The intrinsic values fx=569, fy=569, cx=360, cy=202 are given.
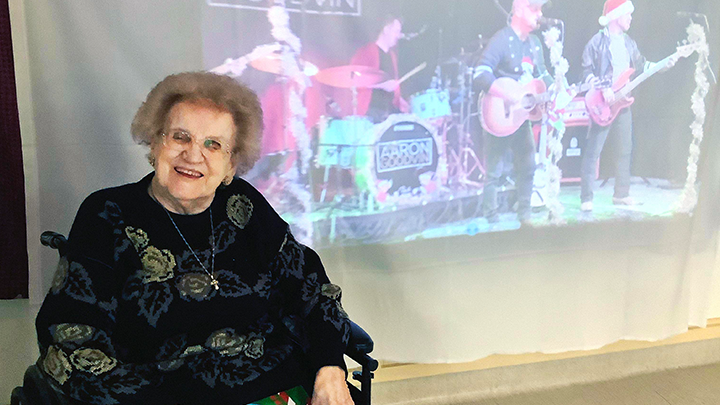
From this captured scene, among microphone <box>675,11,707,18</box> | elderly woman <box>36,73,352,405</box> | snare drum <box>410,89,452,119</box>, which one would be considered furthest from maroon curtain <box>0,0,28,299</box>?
microphone <box>675,11,707,18</box>

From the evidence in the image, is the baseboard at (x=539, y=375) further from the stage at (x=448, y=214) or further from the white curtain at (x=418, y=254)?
the stage at (x=448, y=214)

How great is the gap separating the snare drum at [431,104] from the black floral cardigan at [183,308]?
0.69 metres

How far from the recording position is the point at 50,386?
113 centimetres

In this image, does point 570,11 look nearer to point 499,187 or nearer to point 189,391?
point 499,187

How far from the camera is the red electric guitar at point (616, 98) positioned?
2.11 m

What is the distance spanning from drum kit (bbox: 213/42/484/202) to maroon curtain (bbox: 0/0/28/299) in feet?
2.32

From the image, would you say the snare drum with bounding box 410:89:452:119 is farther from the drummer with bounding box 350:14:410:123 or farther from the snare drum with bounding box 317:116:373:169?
the snare drum with bounding box 317:116:373:169

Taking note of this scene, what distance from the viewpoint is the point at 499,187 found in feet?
6.73

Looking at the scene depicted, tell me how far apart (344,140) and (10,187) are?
0.96 metres

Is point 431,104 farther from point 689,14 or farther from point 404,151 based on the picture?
point 689,14

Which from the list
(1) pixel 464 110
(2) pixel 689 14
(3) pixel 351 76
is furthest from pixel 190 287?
(2) pixel 689 14

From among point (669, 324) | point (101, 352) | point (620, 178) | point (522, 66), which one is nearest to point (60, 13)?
point (101, 352)

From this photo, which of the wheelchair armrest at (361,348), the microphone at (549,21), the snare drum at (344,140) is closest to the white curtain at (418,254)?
the snare drum at (344,140)

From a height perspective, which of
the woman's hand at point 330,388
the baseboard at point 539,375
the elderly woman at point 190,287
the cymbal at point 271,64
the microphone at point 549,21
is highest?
the microphone at point 549,21
